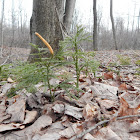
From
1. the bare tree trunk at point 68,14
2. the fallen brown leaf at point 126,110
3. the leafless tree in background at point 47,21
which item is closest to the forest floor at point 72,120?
the fallen brown leaf at point 126,110

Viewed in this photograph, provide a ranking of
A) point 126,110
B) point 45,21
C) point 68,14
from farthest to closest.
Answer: point 68,14, point 45,21, point 126,110

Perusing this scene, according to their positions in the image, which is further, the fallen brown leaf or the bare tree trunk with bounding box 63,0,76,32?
the bare tree trunk with bounding box 63,0,76,32

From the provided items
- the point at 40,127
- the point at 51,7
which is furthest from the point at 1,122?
the point at 51,7

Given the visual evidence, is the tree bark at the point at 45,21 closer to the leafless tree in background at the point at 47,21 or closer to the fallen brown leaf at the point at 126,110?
the leafless tree in background at the point at 47,21

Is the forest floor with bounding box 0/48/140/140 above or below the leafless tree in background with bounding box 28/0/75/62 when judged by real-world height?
below

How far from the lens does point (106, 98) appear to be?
4.58ft

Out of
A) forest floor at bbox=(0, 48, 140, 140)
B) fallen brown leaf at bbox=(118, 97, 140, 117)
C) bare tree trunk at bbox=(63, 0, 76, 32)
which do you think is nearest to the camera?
forest floor at bbox=(0, 48, 140, 140)

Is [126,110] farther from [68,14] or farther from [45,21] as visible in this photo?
[68,14]

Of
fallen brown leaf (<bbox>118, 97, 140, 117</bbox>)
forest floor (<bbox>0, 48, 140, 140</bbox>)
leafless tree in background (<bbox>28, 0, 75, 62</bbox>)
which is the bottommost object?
forest floor (<bbox>0, 48, 140, 140</bbox>)

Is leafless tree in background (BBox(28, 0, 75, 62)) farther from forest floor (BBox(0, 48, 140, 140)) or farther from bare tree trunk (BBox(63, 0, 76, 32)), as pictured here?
forest floor (BBox(0, 48, 140, 140))

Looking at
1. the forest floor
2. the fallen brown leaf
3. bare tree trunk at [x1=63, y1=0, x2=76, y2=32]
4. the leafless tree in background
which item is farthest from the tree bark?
the fallen brown leaf

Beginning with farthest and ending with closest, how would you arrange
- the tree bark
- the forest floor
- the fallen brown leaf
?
1. the tree bark
2. the fallen brown leaf
3. the forest floor

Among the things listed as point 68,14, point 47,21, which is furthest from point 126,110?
point 68,14

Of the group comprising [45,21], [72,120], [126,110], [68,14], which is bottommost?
[72,120]
